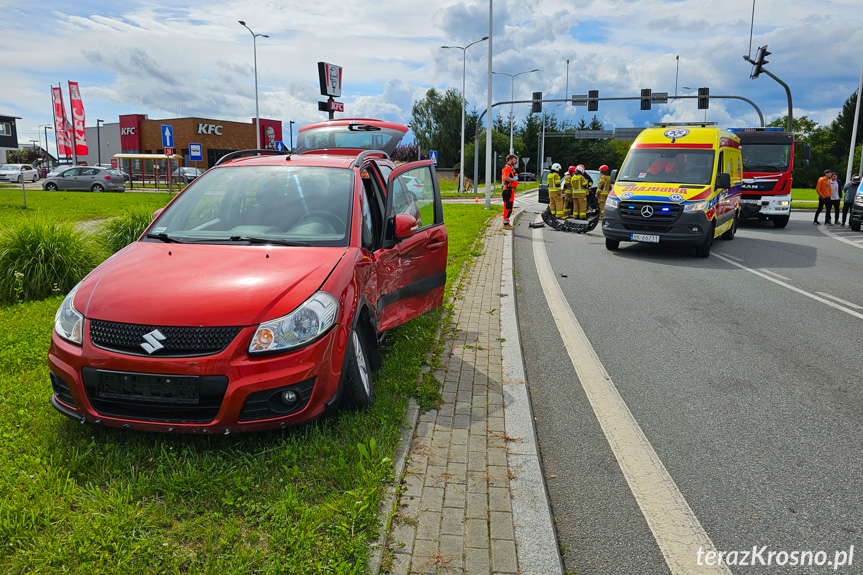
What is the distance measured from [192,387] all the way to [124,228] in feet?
21.5

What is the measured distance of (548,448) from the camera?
3928 mm

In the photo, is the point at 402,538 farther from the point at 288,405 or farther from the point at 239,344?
the point at 239,344

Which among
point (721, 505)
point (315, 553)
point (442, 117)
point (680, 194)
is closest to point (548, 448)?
point (721, 505)

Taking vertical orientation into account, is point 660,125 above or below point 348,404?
above

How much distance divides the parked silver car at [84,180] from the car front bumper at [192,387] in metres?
37.5

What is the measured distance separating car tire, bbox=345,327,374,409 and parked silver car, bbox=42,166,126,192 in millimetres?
37438

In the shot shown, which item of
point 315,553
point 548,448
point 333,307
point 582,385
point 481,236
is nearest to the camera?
point 315,553

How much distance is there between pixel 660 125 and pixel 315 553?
1538cm

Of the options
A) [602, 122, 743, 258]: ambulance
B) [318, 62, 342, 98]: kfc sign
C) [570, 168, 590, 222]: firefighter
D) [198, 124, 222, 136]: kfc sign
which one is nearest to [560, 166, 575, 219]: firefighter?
[570, 168, 590, 222]: firefighter

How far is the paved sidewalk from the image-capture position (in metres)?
2.74

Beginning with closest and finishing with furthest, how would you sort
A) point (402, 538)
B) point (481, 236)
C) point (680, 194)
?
point (402, 538), point (680, 194), point (481, 236)

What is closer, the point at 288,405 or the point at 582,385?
the point at 288,405

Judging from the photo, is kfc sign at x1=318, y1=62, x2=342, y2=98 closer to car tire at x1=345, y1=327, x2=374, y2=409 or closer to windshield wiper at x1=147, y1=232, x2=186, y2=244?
windshield wiper at x1=147, y1=232, x2=186, y2=244

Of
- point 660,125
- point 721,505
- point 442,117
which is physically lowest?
point 721,505
